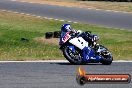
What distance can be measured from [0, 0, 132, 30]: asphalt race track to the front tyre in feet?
47.0

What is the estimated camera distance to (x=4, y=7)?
37000mm

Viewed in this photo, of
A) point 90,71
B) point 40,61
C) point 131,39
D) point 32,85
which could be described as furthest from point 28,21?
point 32,85

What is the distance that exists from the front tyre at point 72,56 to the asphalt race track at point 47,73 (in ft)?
0.53

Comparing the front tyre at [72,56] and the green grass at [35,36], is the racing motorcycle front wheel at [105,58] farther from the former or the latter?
the green grass at [35,36]

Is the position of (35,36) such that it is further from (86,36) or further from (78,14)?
(78,14)

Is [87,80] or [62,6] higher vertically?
[87,80]

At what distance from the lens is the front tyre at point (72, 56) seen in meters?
13.7

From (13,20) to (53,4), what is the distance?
408 inches

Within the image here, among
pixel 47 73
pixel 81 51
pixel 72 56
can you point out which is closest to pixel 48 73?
pixel 47 73

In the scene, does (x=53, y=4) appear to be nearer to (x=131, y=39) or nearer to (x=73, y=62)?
(x=131, y=39)

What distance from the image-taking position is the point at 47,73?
11.7 metres

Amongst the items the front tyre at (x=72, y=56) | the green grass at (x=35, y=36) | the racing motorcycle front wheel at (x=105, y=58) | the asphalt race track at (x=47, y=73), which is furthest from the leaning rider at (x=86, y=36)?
the green grass at (x=35, y=36)

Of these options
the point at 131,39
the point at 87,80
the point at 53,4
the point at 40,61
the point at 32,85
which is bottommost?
the point at 53,4

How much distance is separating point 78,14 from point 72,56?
65.3 feet
